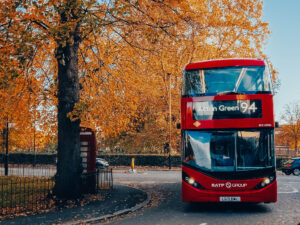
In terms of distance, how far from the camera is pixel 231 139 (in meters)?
9.47

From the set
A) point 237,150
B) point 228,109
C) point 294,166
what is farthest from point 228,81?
point 294,166

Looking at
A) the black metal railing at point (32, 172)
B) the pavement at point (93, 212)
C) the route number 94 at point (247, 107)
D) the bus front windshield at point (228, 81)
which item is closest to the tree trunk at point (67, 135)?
the pavement at point (93, 212)

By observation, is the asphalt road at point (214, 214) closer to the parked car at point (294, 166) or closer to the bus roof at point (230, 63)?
the bus roof at point (230, 63)

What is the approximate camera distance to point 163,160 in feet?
113

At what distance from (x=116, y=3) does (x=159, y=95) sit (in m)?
21.9

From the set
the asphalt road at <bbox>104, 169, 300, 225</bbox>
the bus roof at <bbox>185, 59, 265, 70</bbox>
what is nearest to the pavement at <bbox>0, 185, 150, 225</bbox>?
the asphalt road at <bbox>104, 169, 300, 225</bbox>

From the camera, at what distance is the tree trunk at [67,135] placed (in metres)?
11.7

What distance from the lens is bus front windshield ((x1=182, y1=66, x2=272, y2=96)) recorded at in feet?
31.1

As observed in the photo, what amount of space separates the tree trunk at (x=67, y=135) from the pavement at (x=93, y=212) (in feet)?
A: 3.53

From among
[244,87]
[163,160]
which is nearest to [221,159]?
[244,87]

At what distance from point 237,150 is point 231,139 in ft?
1.06

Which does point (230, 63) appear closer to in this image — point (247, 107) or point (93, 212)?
point (247, 107)

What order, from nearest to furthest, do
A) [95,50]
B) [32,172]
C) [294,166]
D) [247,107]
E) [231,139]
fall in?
[247,107]
[231,139]
[95,50]
[294,166]
[32,172]

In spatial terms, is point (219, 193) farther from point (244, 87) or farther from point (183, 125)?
point (244, 87)
